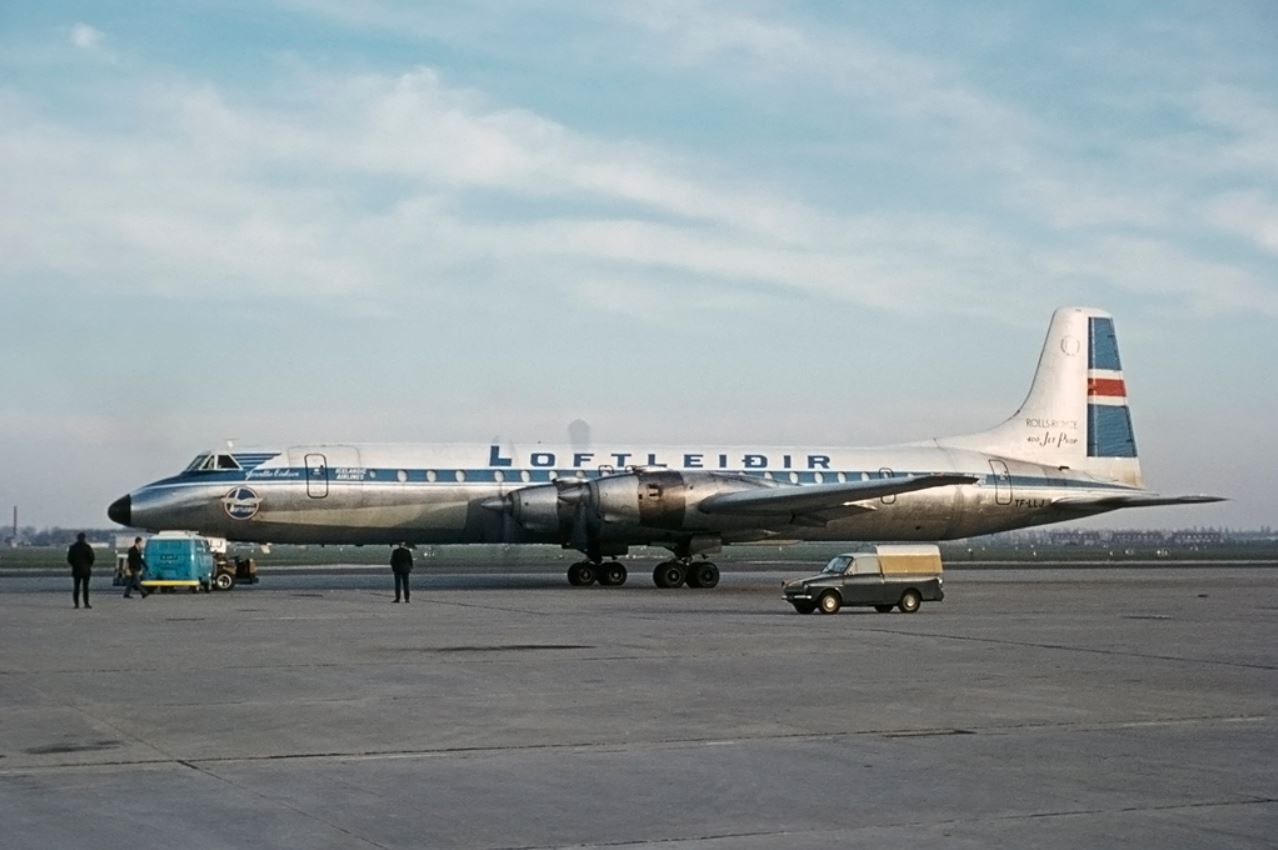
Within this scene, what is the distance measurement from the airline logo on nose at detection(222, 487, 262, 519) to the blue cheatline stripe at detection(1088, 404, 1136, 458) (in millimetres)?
27093

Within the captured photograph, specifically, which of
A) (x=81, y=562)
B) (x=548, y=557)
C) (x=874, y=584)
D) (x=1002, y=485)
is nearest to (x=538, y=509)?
(x=81, y=562)

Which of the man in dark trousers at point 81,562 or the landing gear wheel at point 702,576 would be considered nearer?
the man in dark trousers at point 81,562

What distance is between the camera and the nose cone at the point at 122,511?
126 feet

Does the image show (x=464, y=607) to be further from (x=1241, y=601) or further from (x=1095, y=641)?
(x=1241, y=601)

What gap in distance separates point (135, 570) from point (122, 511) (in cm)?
243

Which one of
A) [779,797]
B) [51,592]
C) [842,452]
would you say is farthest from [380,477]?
[779,797]

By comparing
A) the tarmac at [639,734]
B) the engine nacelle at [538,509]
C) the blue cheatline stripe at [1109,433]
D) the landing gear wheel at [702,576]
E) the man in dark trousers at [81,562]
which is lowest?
the tarmac at [639,734]

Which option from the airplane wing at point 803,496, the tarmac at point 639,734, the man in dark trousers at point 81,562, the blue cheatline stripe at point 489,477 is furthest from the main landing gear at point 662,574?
the tarmac at point 639,734

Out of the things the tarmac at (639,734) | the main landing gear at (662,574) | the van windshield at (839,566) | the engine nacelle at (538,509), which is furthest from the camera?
the main landing gear at (662,574)

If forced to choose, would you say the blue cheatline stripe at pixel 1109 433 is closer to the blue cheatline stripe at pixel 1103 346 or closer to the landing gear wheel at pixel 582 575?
the blue cheatline stripe at pixel 1103 346

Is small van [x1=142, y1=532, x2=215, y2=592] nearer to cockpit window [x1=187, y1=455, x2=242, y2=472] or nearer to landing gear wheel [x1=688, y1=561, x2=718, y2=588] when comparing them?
cockpit window [x1=187, y1=455, x2=242, y2=472]

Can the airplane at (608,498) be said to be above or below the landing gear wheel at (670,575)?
above

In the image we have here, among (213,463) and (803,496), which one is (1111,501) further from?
(213,463)

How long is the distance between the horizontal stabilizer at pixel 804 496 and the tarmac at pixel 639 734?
13.1 metres
